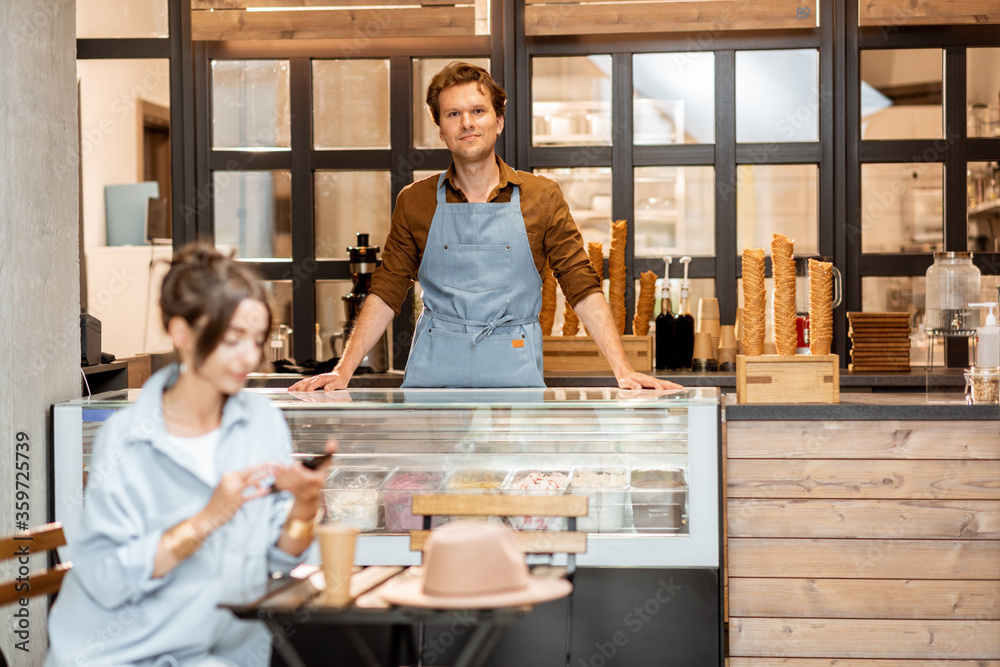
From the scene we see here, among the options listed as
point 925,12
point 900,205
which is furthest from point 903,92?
point 900,205

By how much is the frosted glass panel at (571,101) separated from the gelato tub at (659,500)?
2301mm

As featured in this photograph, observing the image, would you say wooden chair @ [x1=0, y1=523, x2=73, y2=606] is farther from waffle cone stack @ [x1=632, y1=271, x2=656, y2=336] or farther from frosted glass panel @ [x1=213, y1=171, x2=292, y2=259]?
frosted glass panel @ [x1=213, y1=171, x2=292, y2=259]

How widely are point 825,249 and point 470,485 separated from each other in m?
2.47

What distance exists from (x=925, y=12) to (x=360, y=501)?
3121mm

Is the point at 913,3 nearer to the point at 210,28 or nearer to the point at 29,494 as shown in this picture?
the point at 210,28

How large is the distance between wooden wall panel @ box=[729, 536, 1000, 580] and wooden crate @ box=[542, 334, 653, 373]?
1409mm

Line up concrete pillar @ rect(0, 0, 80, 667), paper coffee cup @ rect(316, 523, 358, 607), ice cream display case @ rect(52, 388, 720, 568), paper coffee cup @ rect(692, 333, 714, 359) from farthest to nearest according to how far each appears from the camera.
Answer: paper coffee cup @ rect(692, 333, 714, 359)
concrete pillar @ rect(0, 0, 80, 667)
ice cream display case @ rect(52, 388, 720, 568)
paper coffee cup @ rect(316, 523, 358, 607)

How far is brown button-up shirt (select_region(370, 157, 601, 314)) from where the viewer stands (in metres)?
2.57

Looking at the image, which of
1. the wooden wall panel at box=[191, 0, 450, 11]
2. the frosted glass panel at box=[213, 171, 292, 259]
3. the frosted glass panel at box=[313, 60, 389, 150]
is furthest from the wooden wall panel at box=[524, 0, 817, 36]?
the frosted glass panel at box=[213, 171, 292, 259]

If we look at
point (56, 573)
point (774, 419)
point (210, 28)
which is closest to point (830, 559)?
point (774, 419)

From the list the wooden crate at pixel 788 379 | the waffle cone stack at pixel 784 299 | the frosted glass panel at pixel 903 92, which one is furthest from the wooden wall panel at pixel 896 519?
the frosted glass panel at pixel 903 92

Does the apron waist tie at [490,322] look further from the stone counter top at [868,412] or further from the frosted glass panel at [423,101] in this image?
the frosted glass panel at [423,101]

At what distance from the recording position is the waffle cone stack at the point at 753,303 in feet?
8.43

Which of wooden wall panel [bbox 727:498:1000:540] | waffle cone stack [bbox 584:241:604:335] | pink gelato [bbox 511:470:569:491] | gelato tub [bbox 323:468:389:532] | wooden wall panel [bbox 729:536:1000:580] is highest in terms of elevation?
waffle cone stack [bbox 584:241:604:335]
